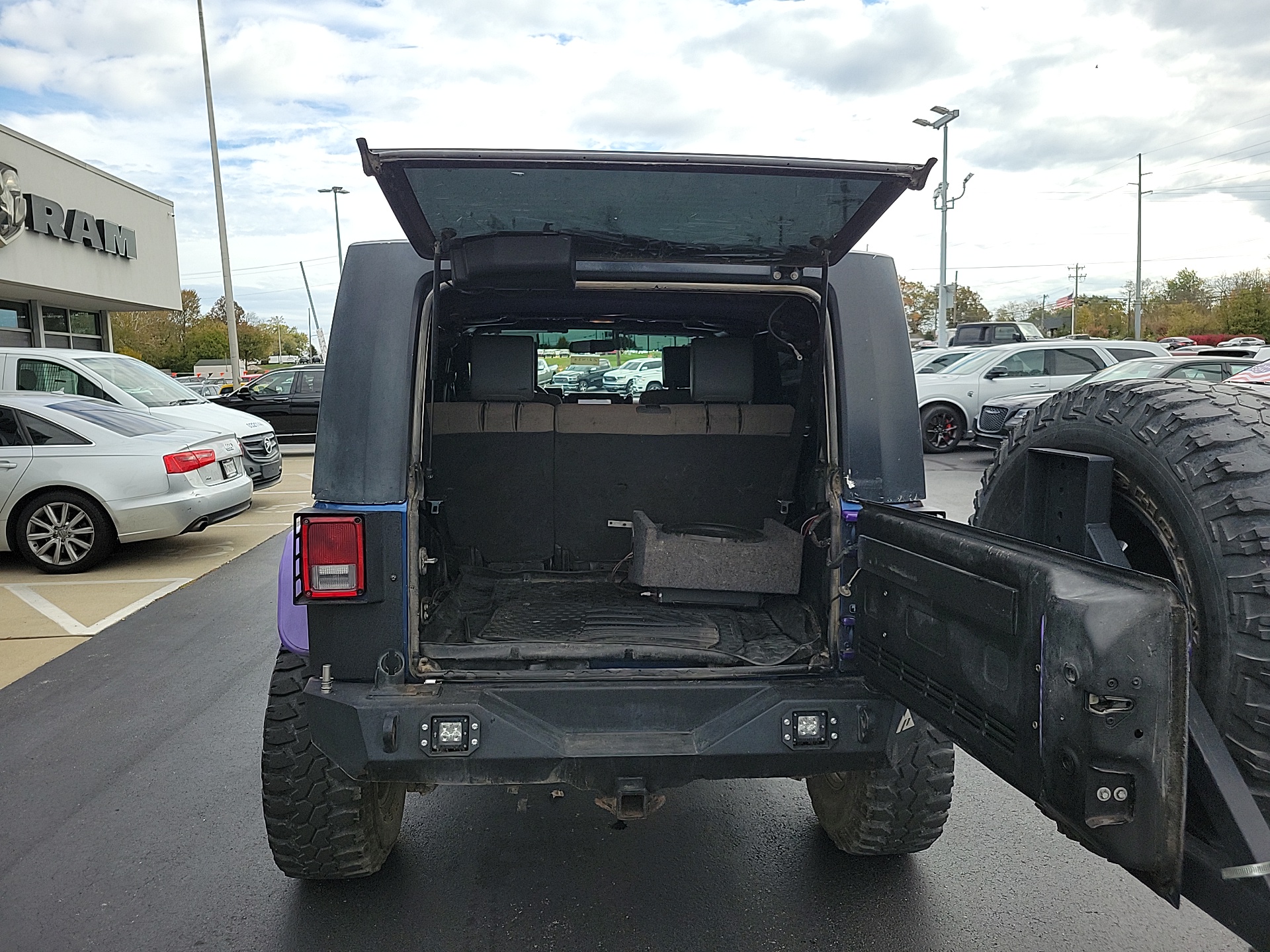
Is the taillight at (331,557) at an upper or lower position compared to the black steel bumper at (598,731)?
upper

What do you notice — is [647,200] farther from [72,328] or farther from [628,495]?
[72,328]

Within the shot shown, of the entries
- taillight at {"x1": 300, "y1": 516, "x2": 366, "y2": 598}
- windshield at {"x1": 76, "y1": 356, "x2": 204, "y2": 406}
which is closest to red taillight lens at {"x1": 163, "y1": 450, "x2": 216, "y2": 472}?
windshield at {"x1": 76, "y1": 356, "x2": 204, "y2": 406}

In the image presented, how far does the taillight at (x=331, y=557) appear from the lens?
259 cm

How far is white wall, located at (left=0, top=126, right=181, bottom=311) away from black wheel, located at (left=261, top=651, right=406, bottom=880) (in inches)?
666

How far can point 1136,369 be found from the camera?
45.0 ft

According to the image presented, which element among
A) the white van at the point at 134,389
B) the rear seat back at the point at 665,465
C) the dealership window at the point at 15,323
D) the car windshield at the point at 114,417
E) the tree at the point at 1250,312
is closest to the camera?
the rear seat back at the point at 665,465

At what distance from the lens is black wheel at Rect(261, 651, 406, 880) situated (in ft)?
9.23

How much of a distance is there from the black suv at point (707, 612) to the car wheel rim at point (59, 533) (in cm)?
573

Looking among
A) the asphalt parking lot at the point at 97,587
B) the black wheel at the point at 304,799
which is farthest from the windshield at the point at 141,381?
the black wheel at the point at 304,799

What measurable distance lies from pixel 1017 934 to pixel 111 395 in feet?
31.0

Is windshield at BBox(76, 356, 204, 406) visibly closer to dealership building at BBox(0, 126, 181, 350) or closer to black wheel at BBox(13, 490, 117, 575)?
black wheel at BBox(13, 490, 117, 575)

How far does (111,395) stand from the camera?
9.40 metres

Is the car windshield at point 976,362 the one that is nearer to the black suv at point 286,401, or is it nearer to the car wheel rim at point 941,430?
the car wheel rim at point 941,430

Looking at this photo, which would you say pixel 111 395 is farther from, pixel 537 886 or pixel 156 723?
pixel 537 886
